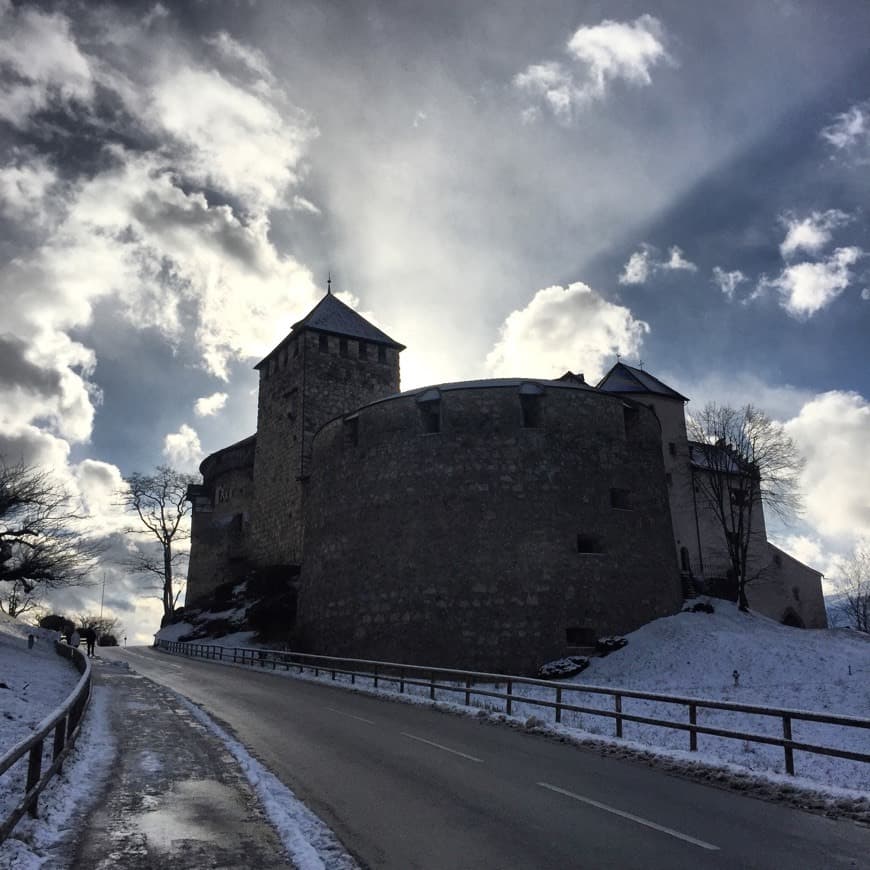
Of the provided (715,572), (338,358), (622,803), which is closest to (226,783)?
(622,803)

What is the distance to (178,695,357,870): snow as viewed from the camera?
552cm

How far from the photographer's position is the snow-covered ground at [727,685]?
11.8 m

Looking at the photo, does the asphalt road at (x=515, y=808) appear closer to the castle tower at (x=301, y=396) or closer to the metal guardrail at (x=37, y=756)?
the metal guardrail at (x=37, y=756)

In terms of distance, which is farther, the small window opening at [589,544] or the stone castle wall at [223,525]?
the stone castle wall at [223,525]

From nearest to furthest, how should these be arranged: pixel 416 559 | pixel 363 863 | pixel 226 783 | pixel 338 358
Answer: pixel 363 863, pixel 226 783, pixel 416 559, pixel 338 358

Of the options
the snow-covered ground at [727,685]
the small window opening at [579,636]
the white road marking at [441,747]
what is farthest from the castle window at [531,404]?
the white road marking at [441,747]

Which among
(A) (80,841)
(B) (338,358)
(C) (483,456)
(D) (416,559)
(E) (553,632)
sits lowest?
(A) (80,841)

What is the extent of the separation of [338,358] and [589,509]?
75.0 feet

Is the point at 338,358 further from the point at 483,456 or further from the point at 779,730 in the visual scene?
the point at 779,730

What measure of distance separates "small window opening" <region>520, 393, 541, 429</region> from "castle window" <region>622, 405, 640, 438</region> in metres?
3.43

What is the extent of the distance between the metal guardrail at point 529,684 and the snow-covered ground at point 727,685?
0.30 m

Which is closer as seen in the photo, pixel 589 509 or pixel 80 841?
pixel 80 841

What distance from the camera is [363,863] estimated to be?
18.0 feet

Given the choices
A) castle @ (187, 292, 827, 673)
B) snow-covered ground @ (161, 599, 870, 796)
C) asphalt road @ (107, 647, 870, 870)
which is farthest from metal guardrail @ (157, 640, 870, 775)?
asphalt road @ (107, 647, 870, 870)
